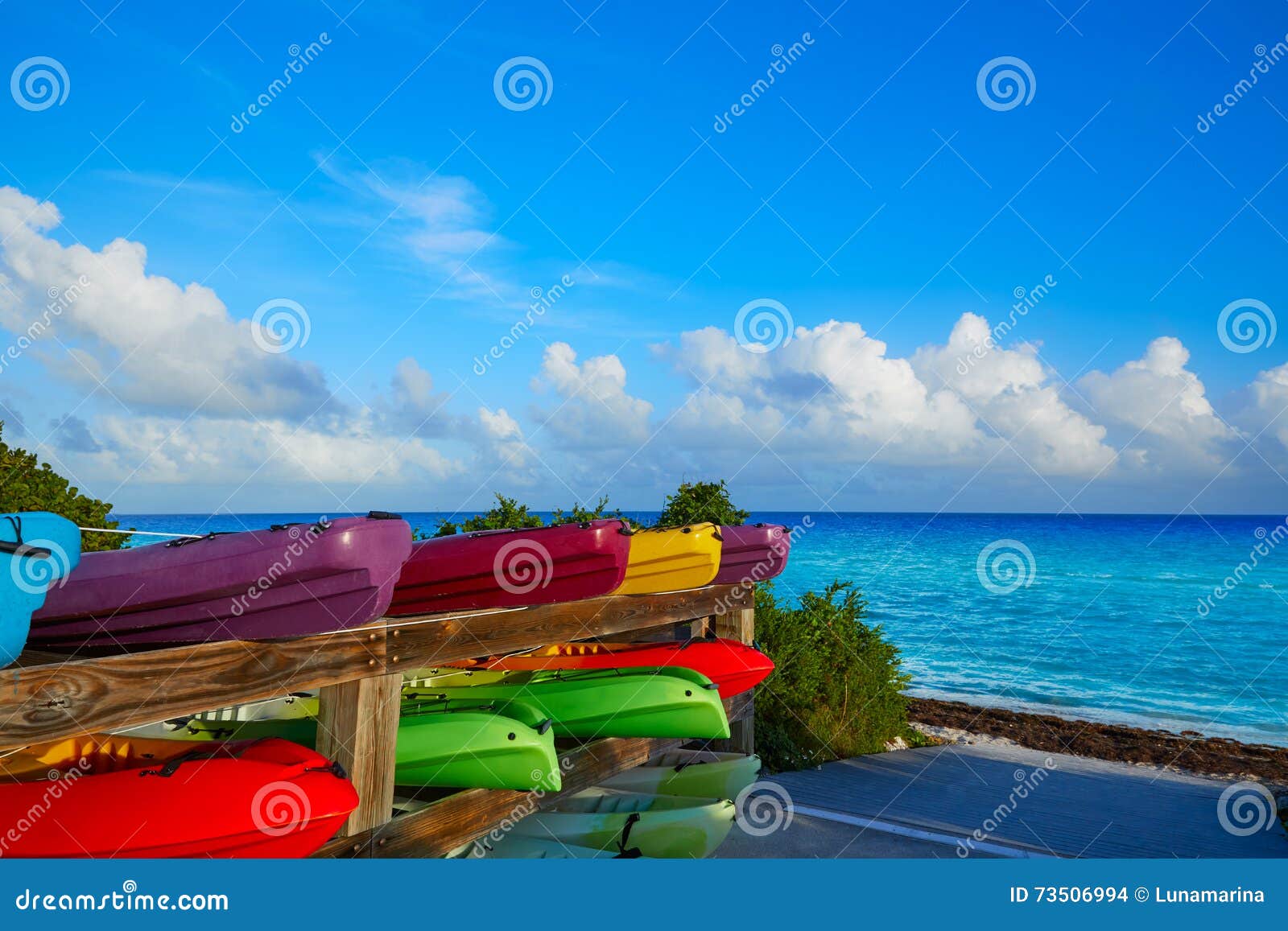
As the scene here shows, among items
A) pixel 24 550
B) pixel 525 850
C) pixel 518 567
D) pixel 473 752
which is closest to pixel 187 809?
pixel 24 550

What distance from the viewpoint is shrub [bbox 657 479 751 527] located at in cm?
1098

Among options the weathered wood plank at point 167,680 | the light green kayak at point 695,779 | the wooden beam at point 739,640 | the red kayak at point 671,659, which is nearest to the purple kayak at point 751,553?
the wooden beam at point 739,640

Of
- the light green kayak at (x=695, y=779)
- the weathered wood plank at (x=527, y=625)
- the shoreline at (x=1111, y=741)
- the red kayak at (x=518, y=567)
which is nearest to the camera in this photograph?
the weathered wood plank at (x=527, y=625)

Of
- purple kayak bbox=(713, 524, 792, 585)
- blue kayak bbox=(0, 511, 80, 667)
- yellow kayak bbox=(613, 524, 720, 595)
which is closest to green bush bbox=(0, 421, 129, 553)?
blue kayak bbox=(0, 511, 80, 667)

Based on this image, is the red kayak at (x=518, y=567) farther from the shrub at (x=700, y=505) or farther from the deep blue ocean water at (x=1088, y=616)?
the shrub at (x=700, y=505)

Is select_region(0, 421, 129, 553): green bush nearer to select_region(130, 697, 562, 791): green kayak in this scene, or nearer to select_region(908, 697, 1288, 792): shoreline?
select_region(130, 697, 562, 791): green kayak

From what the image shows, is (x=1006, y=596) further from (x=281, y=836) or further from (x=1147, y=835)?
(x=281, y=836)

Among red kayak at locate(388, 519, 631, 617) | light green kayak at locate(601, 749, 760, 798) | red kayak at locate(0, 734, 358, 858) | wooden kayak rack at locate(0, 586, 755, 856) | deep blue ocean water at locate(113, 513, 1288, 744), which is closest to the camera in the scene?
wooden kayak rack at locate(0, 586, 755, 856)

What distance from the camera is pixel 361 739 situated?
4336 millimetres

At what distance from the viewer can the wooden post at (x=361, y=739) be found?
4.31 meters

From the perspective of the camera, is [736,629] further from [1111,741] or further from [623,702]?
[1111,741]

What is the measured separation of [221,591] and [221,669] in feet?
2.59

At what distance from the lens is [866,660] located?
10180mm

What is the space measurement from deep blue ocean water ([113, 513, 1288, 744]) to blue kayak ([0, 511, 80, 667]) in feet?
8.91
